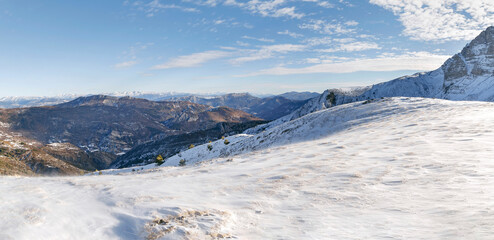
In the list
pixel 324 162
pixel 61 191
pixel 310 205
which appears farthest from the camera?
pixel 324 162

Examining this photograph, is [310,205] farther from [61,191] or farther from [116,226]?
[61,191]

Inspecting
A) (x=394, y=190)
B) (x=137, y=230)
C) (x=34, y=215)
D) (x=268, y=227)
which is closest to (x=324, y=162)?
(x=394, y=190)

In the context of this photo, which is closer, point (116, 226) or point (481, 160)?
point (116, 226)

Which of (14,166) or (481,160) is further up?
(481,160)

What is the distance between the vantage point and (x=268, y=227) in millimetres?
5805

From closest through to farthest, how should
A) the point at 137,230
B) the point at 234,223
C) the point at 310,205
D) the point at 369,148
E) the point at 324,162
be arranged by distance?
the point at 137,230 → the point at 234,223 → the point at 310,205 → the point at 324,162 → the point at 369,148

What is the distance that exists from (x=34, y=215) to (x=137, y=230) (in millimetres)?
3010

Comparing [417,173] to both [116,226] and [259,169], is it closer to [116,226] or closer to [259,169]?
[259,169]

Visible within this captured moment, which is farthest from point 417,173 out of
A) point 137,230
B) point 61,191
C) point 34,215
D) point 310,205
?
point 61,191

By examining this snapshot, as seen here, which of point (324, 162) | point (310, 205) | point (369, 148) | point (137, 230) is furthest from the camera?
point (369, 148)

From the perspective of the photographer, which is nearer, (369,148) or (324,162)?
(324,162)

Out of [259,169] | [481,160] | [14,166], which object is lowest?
[14,166]

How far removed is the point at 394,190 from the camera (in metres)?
7.51

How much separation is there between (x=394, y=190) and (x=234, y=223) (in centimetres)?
540
